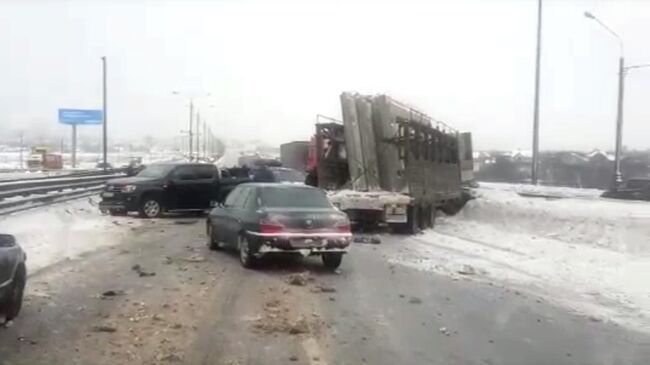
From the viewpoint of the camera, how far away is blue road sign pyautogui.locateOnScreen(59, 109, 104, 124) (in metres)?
81.1

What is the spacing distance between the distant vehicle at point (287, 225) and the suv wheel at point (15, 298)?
4867 mm

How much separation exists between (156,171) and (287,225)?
13.0m

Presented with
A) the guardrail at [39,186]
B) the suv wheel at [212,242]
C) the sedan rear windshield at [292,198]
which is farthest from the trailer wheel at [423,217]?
the guardrail at [39,186]

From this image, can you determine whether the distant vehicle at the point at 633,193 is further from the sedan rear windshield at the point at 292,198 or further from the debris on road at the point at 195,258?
the debris on road at the point at 195,258

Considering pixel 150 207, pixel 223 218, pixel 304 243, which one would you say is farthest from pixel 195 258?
pixel 150 207

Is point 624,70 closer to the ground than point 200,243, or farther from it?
farther from it

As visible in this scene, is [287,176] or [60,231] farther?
[287,176]

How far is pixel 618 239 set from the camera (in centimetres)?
1811

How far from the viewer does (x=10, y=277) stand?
320 inches

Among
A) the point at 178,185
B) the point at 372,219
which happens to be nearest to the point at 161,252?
the point at 372,219

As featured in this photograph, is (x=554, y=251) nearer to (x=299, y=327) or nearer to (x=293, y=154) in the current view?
(x=299, y=327)

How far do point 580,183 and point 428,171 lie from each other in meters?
39.9

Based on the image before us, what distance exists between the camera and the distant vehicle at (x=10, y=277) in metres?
7.98

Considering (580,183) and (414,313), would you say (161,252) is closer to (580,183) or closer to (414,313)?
(414,313)
